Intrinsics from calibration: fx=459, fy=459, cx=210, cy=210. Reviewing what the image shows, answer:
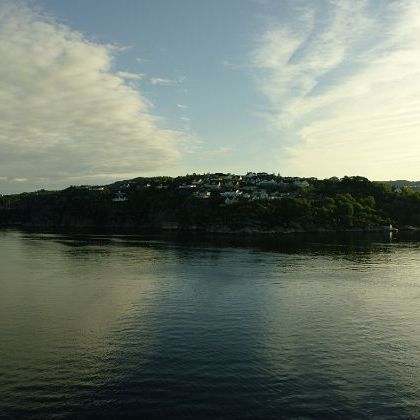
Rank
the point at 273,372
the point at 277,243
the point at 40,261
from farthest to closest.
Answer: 1. the point at 277,243
2. the point at 40,261
3. the point at 273,372

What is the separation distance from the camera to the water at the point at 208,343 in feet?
102

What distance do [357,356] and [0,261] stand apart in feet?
283

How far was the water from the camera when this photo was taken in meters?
31.0

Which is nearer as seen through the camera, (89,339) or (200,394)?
(200,394)

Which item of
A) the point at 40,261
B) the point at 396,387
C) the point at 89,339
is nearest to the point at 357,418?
the point at 396,387

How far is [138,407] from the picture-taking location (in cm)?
3014

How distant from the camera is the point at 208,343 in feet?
142

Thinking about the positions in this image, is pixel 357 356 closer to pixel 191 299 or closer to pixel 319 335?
pixel 319 335

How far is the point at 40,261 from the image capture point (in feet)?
335

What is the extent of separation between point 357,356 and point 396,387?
655 centimetres

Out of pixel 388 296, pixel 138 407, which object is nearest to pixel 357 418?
pixel 138 407

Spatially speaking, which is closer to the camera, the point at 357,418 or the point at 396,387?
the point at 357,418

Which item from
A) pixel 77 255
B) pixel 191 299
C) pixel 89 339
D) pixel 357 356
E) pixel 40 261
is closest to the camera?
pixel 357 356

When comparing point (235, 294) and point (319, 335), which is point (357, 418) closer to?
point (319, 335)
